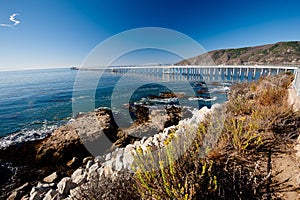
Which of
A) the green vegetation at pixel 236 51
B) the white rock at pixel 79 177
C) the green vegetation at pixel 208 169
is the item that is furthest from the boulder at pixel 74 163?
the green vegetation at pixel 236 51

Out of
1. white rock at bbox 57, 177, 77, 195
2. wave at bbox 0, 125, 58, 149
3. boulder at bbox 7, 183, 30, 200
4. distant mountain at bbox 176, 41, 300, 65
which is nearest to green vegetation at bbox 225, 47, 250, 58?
distant mountain at bbox 176, 41, 300, 65

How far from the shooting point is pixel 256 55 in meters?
98.0

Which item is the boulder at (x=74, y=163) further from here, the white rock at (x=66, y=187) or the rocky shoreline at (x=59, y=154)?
the white rock at (x=66, y=187)

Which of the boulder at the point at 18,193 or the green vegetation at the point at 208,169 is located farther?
the boulder at the point at 18,193

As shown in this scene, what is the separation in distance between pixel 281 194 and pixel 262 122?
2048mm

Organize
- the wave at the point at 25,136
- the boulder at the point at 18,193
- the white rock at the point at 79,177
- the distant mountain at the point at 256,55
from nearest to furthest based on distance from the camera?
the white rock at the point at 79,177 < the boulder at the point at 18,193 < the wave at the point at 25,136 < the distant mountain at the point at 256,55

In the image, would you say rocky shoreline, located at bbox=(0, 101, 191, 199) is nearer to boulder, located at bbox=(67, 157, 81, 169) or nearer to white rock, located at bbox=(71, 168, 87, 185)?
boulder, located at bbox=(67, 157, 81, 169)

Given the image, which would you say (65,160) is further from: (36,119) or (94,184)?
(36,119)

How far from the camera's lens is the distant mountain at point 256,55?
7444 centimetres

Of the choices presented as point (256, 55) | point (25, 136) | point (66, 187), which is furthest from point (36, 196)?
point (256, 55)

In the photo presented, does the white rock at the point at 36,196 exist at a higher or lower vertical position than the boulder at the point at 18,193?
higher

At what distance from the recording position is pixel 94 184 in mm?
2508

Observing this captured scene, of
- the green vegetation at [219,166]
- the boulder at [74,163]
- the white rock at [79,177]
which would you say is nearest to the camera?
the green vegetation at [219,166]

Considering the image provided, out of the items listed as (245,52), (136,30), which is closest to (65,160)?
(136,30)
